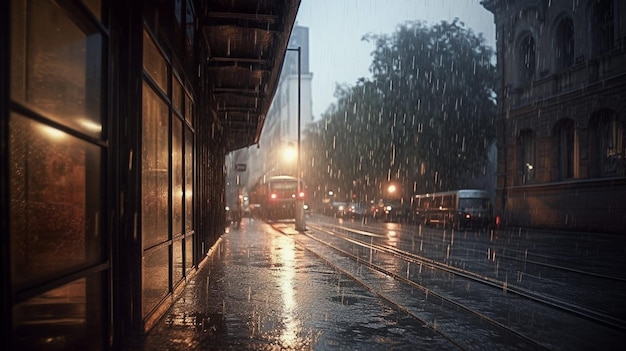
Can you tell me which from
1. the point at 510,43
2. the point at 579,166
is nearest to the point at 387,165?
the point at 510,43

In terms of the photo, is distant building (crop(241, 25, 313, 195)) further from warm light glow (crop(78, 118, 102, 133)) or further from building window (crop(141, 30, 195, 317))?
warm light glow (crop(78, 118, 102, 133))

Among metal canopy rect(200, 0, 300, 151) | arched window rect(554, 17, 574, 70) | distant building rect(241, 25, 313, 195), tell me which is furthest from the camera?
distant building rect(241, 25, 313, 195)

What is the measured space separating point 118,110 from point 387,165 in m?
35.1

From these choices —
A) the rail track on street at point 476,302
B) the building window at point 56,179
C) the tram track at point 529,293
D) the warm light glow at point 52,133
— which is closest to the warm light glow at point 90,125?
the building window at point 56,179

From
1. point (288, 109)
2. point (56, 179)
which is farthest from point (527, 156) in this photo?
point (288, 109)

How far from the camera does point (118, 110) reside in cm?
520

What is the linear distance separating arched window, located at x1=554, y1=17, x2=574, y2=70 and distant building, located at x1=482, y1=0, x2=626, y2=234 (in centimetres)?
5

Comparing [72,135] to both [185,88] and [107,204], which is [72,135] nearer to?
[107,204]

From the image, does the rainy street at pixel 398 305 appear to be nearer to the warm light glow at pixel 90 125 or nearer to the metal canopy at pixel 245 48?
the warm light glow at pixel 90 125

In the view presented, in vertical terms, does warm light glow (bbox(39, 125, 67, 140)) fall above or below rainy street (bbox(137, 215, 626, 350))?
above

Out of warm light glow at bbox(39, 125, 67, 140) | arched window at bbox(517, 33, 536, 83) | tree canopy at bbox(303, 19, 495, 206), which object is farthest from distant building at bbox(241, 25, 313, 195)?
warm light glow at bbox(39, 125, 67, 140)

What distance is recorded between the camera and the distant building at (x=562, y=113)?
82.9 feet

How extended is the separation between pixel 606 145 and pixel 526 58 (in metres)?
8.86

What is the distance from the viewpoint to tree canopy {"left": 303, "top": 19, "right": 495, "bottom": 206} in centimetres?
3628
